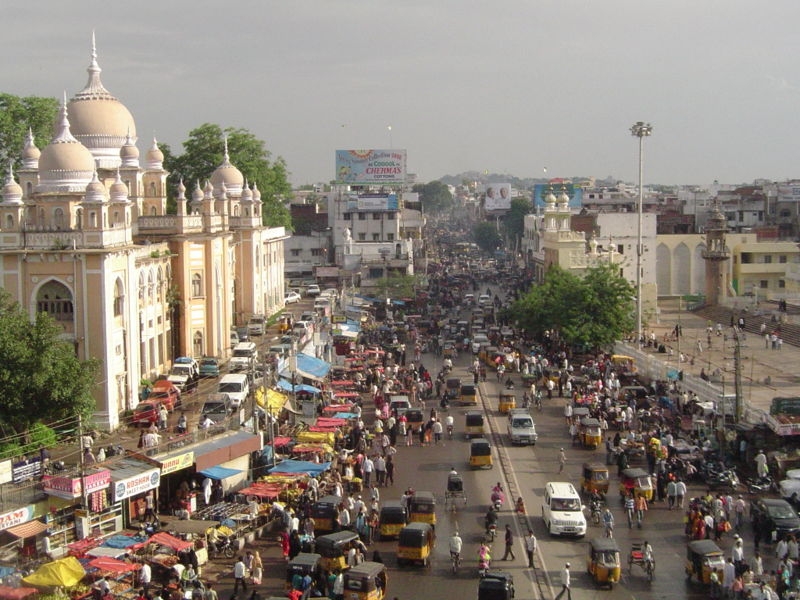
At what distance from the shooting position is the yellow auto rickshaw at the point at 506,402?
40.4 m

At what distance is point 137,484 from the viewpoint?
1017 inches

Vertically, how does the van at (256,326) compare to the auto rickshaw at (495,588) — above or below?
above

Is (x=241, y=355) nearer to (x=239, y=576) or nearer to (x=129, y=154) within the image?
(x=129, y=154)

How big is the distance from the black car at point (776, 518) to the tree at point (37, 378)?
17.5m

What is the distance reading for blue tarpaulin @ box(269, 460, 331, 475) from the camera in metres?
29.0

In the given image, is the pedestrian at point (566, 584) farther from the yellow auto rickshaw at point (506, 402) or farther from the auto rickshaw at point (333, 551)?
the yellow auto rickshaw at point (506, 402)

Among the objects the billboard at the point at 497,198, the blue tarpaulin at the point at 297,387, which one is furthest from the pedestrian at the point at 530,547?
the billboard at the point at 497,198

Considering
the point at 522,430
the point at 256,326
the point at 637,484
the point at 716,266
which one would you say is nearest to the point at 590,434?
the point at 522,430

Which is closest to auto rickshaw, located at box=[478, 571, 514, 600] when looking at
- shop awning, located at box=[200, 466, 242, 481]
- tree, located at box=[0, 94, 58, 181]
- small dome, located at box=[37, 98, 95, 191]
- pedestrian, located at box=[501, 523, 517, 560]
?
pedestrian, located at box=[501, 523, 517, 560]

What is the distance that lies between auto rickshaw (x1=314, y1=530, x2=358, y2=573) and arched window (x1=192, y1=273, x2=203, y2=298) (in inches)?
933

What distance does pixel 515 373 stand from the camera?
4975 centimetres

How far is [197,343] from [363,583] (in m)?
25.9

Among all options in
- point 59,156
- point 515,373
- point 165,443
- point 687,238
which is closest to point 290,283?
point 687,238

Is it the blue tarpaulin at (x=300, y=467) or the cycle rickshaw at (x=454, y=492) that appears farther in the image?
the blue tarpaulin at (x=300, y=467)
